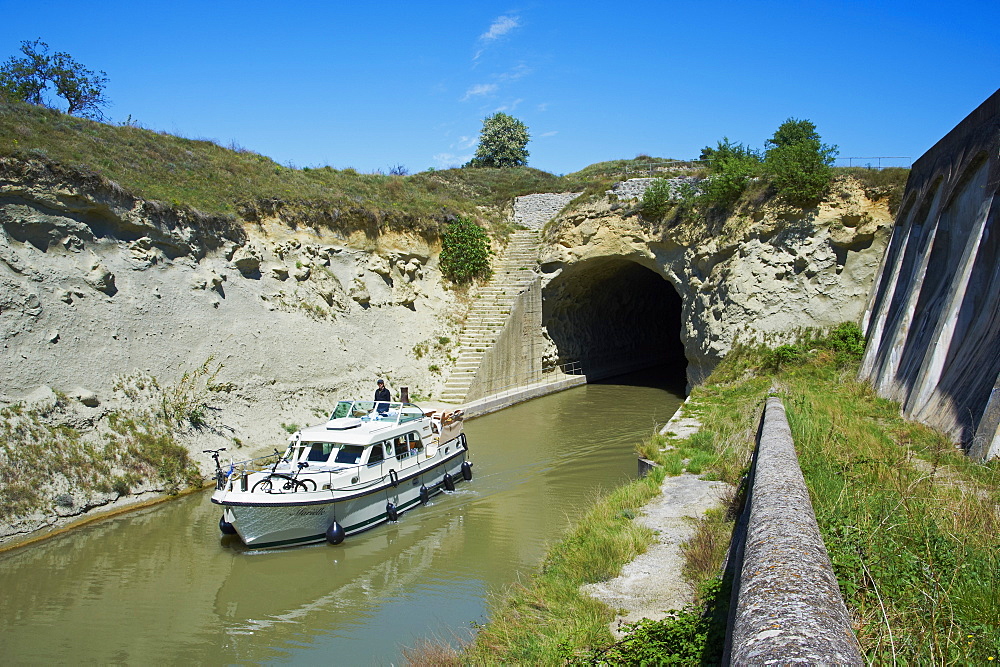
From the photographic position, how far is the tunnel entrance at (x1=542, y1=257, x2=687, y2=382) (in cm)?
3039

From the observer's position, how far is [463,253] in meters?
27.8

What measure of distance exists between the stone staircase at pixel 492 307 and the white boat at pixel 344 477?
8.08m

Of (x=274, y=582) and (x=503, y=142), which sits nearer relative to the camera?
(x=274, y=582)

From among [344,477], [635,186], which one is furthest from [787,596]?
[635,186]

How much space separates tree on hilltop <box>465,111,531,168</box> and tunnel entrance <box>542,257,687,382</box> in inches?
957

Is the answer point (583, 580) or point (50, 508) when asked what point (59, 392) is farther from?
point (583, 580)

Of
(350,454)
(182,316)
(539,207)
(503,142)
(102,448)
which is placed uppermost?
(503,142)

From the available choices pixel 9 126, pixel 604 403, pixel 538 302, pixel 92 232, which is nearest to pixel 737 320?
pixel 604 403

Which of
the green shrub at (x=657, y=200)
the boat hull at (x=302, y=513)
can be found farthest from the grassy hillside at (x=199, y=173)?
the boat hull at (x=302, y=513)

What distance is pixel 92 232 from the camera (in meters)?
16.4

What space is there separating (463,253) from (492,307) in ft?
8.70

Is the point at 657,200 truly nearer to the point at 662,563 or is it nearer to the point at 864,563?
the point at 662,563

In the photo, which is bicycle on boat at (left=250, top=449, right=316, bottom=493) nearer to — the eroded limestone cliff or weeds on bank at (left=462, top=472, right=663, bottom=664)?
the eroded limestone cliff

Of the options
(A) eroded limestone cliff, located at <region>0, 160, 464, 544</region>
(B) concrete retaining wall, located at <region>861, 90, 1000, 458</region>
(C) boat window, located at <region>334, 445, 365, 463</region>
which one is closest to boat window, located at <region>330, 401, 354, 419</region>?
(C) boat window, located at <region>334, 445, 365, 463</region>
